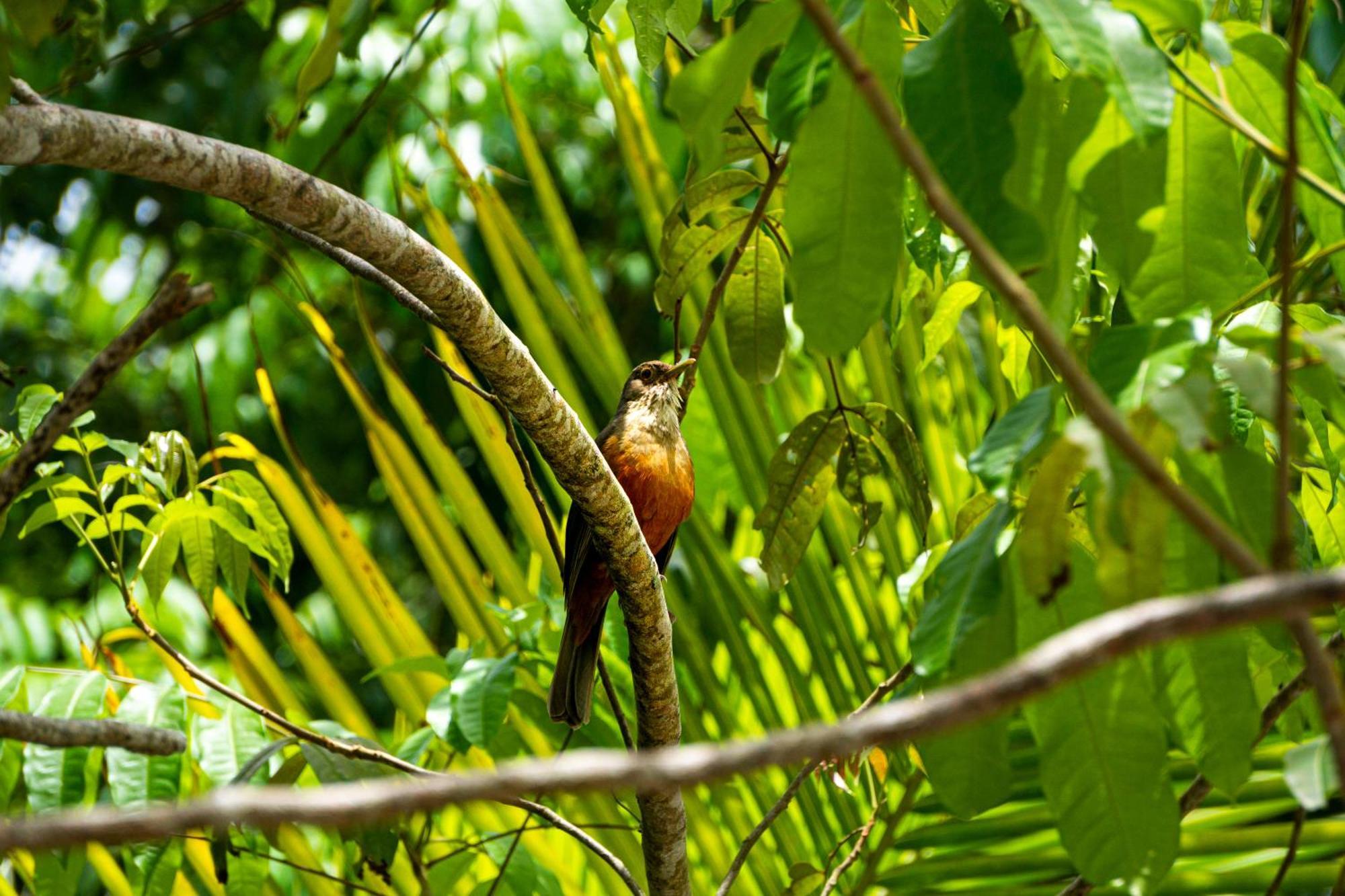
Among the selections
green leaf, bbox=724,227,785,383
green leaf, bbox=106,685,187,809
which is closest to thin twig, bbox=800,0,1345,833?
green leaf, bbox=724,227,785,383

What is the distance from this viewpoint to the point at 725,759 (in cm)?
61

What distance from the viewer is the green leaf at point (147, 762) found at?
2.12 m

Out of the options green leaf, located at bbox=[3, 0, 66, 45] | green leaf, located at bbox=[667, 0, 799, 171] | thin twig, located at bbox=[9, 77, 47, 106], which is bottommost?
green leaf, located at bbox=[667, 0, 799, 171]

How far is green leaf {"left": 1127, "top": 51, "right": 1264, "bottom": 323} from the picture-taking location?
1.26 metres

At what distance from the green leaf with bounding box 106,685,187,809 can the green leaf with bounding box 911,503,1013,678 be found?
1410 mm

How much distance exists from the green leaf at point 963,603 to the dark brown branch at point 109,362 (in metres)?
0.67

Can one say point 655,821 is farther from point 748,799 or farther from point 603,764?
point 603,764

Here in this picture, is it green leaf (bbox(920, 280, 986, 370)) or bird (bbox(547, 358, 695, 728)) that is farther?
bird (bbox(547, 358, 695, 728))

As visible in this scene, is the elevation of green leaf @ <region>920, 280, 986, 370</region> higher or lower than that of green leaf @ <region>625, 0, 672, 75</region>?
lower

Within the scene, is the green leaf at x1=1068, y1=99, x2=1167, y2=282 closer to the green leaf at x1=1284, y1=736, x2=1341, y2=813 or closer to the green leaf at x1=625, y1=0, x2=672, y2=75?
the green leaf at x1=1284, y1=736, x2=1341, y2=813

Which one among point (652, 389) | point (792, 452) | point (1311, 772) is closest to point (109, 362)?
point (1311, 772)

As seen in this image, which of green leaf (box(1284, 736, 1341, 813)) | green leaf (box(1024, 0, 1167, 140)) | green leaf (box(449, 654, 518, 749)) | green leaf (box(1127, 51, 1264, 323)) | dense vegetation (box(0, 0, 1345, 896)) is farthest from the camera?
green leaf (box(449, 654, 518, 749))

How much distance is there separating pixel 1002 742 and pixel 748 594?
173 centimetres

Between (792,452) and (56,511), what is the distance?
133 centimetres
